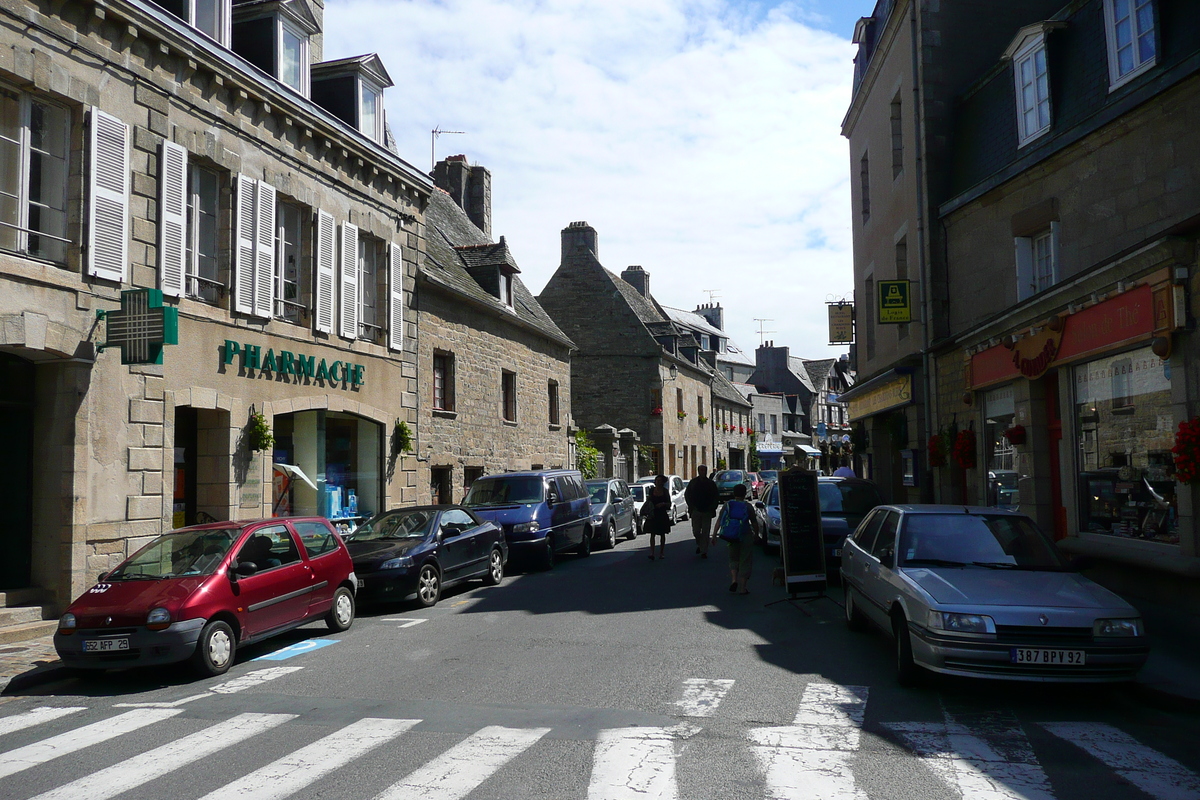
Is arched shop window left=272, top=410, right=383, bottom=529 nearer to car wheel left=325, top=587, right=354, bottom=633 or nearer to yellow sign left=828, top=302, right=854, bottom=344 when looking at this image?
car wheel left=325, top=587, right=354, bottom=633

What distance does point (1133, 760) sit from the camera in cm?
528

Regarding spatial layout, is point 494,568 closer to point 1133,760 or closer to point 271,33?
point 271,33

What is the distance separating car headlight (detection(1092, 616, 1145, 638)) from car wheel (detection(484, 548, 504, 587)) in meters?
9.11

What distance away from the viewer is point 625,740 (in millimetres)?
5688

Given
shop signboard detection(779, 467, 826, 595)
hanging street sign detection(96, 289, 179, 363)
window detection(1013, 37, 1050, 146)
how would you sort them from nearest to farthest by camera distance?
1. hanging street sign detection(96, 289, 179, 363)
2. shop signboard detection(779, 467, 826, 595)
3. window detection(1013, 37, 1050, 146)

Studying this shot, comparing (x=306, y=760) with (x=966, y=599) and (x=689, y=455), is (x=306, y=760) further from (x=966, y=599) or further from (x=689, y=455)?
(x=689, y=455)

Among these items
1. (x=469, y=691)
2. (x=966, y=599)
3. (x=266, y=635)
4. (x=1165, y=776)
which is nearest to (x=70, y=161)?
(x=266, y=635)

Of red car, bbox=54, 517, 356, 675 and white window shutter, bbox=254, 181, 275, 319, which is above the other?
white window shutter, bbox=254, 181, 275, 319

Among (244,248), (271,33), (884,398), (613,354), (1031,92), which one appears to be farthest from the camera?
(613,354)

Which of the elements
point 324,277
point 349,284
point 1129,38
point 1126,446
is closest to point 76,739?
point 1126,446

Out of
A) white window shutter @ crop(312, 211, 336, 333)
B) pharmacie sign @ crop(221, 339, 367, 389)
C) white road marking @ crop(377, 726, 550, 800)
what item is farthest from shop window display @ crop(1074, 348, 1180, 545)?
white window shutter @ crop(312, 211, 336, 333)

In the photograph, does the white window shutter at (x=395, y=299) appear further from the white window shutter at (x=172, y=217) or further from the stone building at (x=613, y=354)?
the stone building at (x=613, y=354)

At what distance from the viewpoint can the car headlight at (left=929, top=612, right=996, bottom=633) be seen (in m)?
6.45

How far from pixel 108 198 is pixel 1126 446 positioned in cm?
1219
